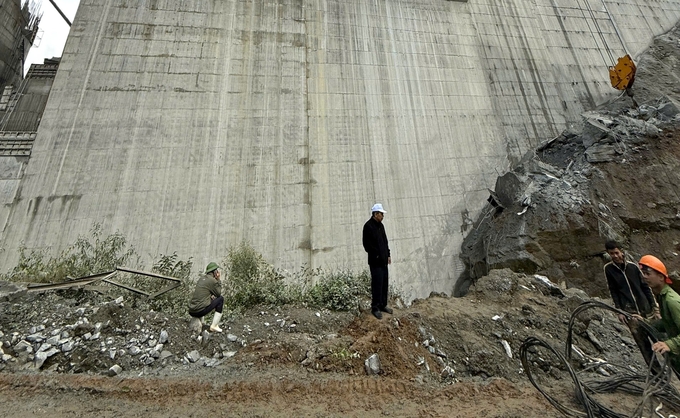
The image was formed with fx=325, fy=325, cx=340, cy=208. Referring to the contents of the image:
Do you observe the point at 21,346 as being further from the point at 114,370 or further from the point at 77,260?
the point at 77,260

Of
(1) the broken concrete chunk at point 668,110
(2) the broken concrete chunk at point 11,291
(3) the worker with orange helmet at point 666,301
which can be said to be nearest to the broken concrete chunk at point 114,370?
(2) the broken concrete chunk at point 11,291

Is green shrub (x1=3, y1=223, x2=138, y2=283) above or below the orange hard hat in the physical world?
above

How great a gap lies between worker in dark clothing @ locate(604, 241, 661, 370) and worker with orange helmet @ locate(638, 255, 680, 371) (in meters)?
0.52

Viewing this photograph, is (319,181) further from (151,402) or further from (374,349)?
(151,402)

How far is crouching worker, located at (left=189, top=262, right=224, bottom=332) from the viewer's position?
13.0 feet

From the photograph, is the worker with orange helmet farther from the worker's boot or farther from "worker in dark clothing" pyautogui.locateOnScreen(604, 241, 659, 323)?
the worker's boot

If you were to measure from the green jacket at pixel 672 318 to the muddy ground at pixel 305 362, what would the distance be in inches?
31.0

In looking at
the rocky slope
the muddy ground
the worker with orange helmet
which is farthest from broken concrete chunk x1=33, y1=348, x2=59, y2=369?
the rocky slope

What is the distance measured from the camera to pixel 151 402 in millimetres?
2959

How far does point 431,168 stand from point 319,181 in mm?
3669

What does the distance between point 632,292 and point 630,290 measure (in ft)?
0.07

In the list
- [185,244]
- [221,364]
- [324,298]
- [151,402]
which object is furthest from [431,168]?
[151,402]

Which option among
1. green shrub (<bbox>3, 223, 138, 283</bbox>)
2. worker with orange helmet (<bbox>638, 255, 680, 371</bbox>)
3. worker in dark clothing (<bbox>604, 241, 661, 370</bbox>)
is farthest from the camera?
green shrub (<bbox>3, 223, 138, 283</bbox>)

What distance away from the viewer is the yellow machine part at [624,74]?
34.4 feet
